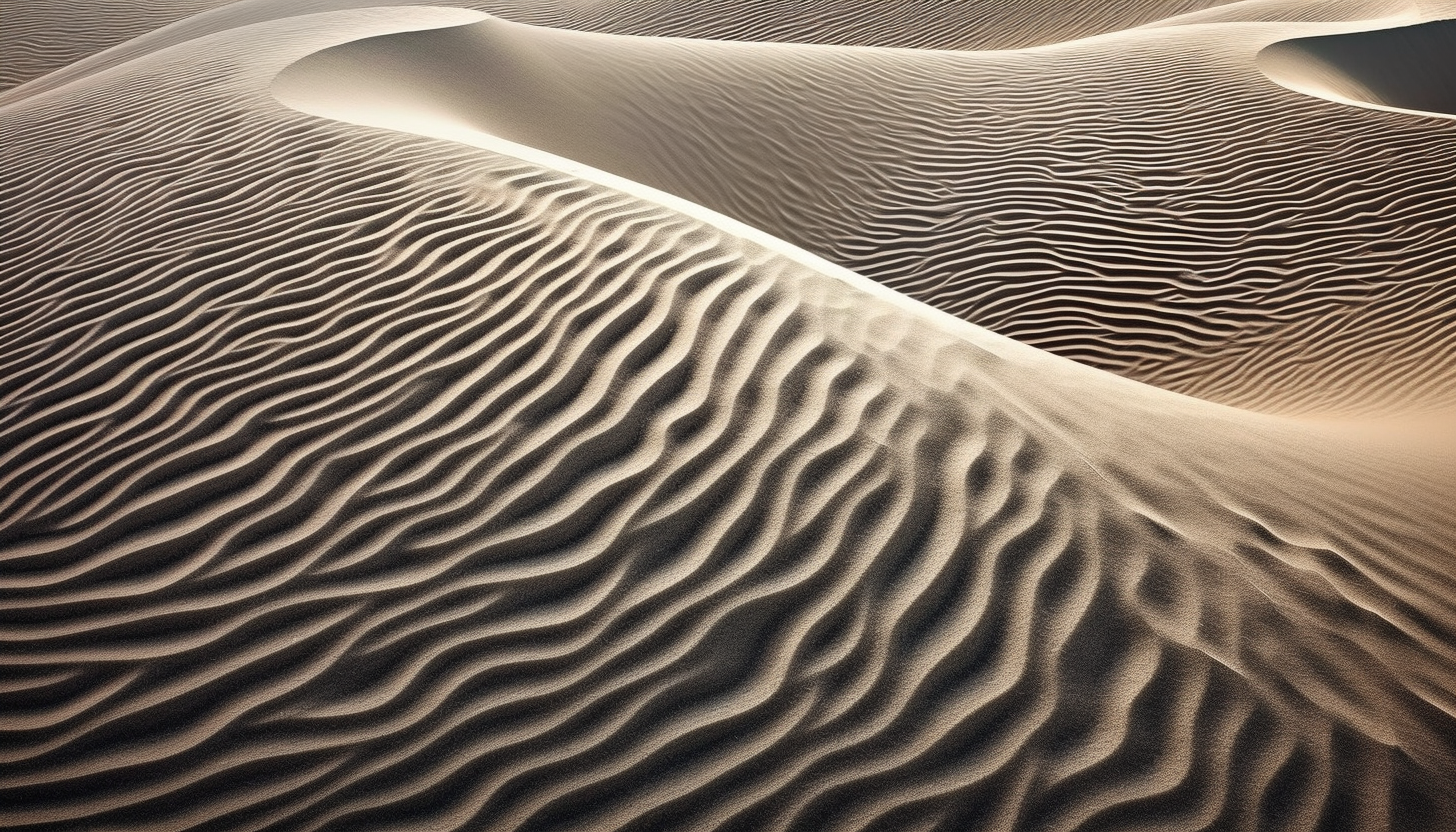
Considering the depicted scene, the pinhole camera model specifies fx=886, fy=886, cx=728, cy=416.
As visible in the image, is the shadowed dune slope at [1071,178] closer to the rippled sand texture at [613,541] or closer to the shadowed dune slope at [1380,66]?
the shadowed dune slope at [1380,66]

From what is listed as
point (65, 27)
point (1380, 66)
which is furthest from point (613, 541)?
point (65, 27)

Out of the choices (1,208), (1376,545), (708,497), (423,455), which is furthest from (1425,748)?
(1,208)

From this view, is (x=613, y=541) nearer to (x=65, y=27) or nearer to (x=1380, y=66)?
(x=1380, y=66)

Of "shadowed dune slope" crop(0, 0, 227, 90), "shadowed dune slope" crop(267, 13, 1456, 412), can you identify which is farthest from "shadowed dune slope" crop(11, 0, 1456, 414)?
"shadowed dune slope" crop(0, 0, 227, 90)

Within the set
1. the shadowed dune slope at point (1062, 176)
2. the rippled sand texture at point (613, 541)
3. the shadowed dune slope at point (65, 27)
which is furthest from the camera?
the shadowed dune slope at point (65, 27)

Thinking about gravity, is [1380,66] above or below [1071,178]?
above

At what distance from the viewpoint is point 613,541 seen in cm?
297

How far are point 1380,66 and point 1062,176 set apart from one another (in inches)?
246

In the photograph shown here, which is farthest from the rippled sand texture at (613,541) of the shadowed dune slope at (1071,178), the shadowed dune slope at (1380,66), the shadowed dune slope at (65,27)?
the shadowed dune slope at (65,27)

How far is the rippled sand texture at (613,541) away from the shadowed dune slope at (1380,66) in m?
6.53

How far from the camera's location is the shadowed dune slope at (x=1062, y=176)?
6.93 metres

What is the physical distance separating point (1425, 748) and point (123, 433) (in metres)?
4.50

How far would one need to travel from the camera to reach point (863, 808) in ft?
7.89

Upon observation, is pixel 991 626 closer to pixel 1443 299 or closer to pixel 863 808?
pixel 863 808
